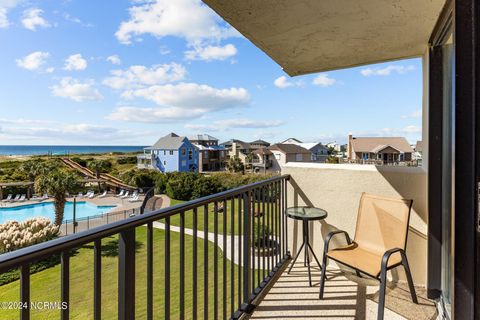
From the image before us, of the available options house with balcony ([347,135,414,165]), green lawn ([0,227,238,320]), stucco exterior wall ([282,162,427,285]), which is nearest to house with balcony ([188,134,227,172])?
house with balcony ([347,135,414,165])

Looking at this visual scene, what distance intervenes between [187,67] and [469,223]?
3297 centimetres

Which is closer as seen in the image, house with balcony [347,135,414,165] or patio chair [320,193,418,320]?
patio chair [320,193,418,320]

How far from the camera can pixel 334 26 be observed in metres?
2.21

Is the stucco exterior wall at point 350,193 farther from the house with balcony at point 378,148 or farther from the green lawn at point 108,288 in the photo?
the house with balcony at point 378,148

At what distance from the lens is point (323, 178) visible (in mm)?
3201

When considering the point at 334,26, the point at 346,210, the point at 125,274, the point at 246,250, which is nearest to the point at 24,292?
the point at 125,274

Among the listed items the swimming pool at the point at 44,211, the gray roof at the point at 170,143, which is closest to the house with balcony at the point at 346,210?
the swimming pool at the point at 44,211

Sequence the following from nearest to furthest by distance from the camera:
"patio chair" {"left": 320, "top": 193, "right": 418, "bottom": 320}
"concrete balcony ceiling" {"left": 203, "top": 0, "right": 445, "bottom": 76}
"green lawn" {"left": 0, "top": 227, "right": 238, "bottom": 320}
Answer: "concrete balcony ceiling" {"left": 203, "top": 0, "right": 445, "bottom": 76}
"patio chair" {"left": 320, "top": 193, "right": 418, "bottom": 320}
"green lawn" {"left": 0, "top": 227, "right": 238, "bottom": 320}

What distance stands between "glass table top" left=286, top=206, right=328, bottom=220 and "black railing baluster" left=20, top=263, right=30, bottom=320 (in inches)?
92.0

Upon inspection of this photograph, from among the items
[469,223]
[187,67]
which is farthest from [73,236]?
[187,67]

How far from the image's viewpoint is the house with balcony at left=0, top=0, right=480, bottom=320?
991mm

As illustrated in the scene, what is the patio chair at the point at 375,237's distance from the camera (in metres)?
2.30

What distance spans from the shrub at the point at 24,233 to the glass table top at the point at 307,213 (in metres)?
11.1

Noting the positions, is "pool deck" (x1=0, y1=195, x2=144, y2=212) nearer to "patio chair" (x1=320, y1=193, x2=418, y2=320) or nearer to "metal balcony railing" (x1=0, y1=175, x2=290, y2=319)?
"metal balcony railing" (x1=0, y1=175, x2=290, y2=319)
